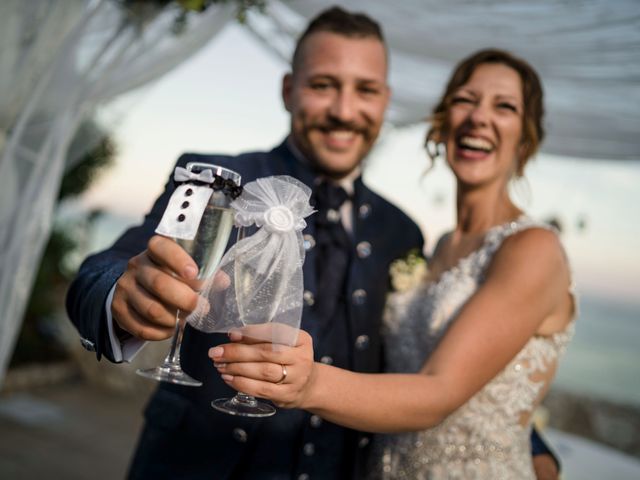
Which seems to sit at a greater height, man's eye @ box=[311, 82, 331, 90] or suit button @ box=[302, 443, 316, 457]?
man's eye @ box=[311, 82, 331, 90]

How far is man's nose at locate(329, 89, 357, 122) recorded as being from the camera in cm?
242

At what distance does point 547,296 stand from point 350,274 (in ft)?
2.26

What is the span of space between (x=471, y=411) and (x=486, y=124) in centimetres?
110

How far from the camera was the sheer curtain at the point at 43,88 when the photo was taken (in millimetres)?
3139

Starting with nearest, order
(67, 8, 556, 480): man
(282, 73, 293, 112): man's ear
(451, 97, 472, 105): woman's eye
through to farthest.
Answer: (67, 8, 556, 480): man → (451, 97, 472, 105): woman's eye → (282, 73, 293, 112): man's ear

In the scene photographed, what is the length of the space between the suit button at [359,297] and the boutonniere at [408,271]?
0.24 m

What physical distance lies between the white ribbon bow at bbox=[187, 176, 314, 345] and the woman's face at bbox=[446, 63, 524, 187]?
55.7 inches

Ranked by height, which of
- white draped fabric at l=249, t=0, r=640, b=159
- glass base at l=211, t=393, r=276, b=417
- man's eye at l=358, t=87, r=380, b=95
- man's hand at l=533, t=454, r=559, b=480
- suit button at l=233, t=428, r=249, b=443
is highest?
white draped fabric at l=249, t=0, r=640, b=159

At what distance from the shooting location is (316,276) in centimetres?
225

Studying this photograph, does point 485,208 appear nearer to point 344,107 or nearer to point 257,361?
point 344,107

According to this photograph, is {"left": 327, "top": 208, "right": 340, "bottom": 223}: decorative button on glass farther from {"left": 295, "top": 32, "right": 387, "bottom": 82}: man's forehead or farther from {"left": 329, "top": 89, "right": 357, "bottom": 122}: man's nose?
{"left": 295, "top": 32, "right": 387, "bottom": 82}: man's forehead

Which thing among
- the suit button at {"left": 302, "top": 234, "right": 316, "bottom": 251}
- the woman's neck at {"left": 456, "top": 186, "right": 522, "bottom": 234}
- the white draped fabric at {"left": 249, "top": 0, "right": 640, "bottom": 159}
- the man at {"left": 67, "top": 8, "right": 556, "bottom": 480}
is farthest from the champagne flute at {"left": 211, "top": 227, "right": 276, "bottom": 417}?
the white draped fabric at {"left": 249, "top": 0, "right": 640, "bottom": 159}

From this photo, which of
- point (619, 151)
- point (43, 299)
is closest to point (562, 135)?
point (619, 151)

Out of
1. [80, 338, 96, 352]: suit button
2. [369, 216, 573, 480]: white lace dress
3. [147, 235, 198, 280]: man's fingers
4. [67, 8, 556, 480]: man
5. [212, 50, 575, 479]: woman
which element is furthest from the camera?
[369, 216, 573, 480]: white lace dress
